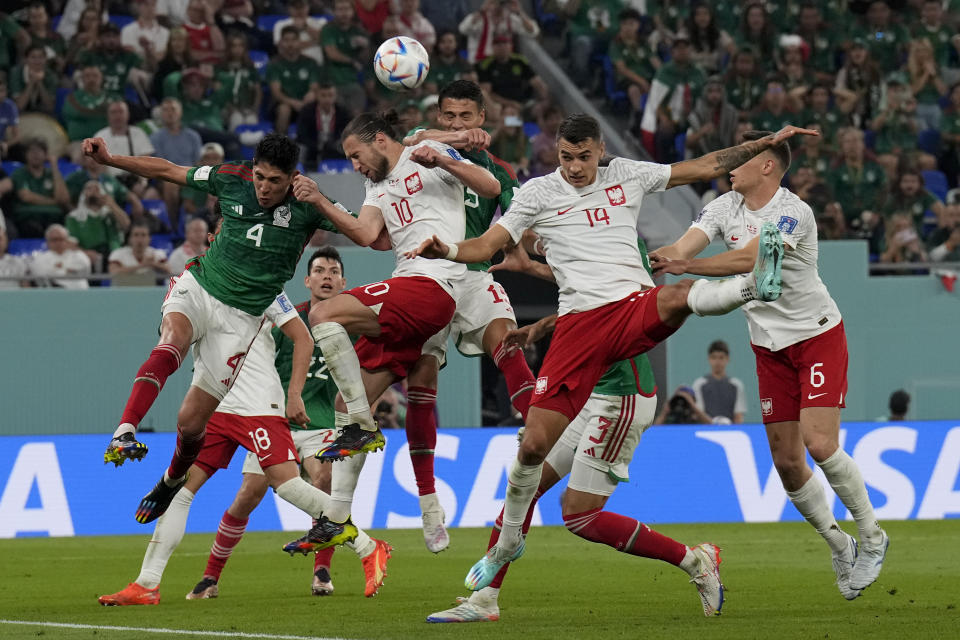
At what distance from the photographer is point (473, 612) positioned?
7.76m

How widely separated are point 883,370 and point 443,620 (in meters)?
9.79

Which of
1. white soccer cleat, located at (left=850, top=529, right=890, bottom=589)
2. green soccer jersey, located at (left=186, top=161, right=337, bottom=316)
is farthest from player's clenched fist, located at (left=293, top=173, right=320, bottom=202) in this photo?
white soccer cleat, located at (left=850, top=529, right=890, bottom=589)

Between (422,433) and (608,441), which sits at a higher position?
(608,441)

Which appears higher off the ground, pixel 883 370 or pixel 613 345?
pixel 613 345

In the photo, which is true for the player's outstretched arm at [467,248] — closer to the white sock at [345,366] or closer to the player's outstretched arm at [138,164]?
the white sock at [345,366]

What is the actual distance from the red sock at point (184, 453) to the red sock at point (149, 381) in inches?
15.9

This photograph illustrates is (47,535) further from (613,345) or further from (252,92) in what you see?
(613,345)

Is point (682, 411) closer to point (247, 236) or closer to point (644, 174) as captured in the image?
point (247, 236)

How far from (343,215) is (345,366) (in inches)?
34.6

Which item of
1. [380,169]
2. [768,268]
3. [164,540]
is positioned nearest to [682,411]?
[380,169]

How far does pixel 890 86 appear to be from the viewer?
19547mm

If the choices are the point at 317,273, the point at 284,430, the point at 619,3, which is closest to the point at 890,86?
the point at 619,3

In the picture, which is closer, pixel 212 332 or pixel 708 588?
pixel 708 588

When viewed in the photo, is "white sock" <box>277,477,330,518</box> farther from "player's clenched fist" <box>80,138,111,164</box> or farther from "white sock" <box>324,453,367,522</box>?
"player's clenched fist" <box>80,138,111,164</box>
